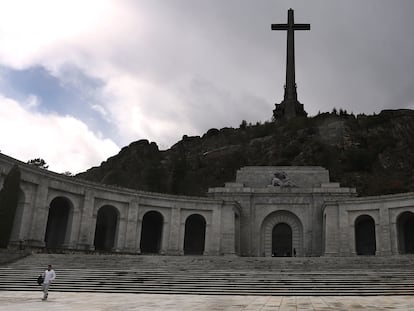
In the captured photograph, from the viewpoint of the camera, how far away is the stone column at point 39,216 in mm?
33594

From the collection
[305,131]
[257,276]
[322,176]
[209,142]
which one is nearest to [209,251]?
[322,176]

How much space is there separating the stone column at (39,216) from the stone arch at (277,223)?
20279 millimetres

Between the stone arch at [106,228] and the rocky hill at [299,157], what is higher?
the rocky hill at [299,157]

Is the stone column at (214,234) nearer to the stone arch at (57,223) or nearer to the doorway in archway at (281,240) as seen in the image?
the doorway in archway at (281,240)

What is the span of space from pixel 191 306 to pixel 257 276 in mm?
8444

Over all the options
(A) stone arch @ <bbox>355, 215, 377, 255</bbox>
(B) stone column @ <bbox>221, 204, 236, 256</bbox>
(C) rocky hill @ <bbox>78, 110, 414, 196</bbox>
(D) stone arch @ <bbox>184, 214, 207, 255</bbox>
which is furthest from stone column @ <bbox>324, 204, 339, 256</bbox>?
(C) rocky hill @ <bbox>78, 110, 414, 196</bbox>

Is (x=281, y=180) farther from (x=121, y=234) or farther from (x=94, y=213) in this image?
(x=94, y=213)

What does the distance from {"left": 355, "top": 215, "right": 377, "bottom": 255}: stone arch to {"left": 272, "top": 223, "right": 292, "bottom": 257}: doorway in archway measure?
6267 mm

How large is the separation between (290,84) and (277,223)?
4418 cm

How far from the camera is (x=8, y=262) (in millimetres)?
27219

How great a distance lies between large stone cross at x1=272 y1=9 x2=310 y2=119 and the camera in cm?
7675

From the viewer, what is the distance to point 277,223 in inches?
1740

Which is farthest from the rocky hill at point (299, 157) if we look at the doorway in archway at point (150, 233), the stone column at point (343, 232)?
the stone column at point (343, 232)

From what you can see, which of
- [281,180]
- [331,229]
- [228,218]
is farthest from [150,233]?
[331,229]
